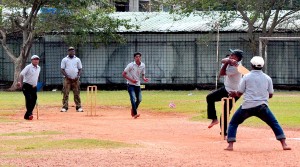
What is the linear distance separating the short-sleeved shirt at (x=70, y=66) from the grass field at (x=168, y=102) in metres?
2.21

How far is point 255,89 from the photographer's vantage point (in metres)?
16.6

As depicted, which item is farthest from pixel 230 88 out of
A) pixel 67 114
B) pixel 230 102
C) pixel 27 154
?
pixel 67 114

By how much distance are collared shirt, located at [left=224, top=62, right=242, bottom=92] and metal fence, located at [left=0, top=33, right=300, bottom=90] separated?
25016mm

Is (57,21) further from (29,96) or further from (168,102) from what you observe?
(29,96)

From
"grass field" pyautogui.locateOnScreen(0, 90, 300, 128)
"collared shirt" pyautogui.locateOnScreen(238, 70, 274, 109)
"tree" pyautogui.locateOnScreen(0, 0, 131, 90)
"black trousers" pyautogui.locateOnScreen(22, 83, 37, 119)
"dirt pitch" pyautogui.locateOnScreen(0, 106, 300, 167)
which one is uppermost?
"tree" pyautogui.locateOnScreen(0, 0, 131, 90)

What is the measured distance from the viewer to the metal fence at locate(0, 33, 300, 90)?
45156 millimetres

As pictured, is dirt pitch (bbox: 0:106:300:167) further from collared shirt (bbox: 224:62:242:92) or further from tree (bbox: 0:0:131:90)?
tree (bbox: 0:0:131:90)

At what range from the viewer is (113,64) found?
46844 millimetres

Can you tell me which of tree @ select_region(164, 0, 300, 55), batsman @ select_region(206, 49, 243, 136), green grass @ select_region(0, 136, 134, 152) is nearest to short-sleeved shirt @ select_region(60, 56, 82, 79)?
batsman @ select_region(206, 49, 243, 136)

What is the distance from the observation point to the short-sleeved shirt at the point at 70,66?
97.7ft

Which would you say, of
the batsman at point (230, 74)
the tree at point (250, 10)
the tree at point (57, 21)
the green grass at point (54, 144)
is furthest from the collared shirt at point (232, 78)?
the tree at point (57, 21)

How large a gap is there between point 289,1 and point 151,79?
8.32 meters

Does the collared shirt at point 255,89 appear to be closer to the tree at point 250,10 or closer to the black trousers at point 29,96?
the black trousers at point 29,96

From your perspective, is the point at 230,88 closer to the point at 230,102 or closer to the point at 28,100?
the point at 230,102
